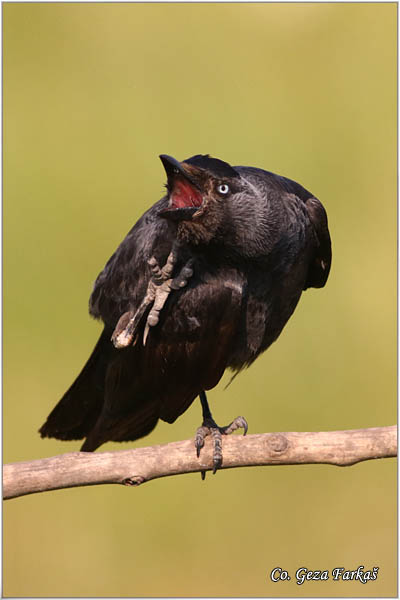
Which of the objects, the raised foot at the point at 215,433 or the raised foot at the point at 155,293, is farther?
the raised foot at the point at 155,293

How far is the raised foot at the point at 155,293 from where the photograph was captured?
12.7 ft

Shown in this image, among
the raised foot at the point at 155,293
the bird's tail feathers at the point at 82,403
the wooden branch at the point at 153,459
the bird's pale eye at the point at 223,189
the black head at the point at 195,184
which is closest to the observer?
the wooden branch at the point at 153,459

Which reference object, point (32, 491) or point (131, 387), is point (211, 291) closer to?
point (131, 387)

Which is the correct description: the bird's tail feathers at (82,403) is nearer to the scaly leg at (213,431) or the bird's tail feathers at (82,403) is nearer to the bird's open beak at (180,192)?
the scaly leg at (213,431)

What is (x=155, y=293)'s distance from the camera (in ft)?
12.9

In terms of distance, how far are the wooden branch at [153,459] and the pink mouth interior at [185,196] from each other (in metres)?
1.10

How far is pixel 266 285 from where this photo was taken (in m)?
4.04

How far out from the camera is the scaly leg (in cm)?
376

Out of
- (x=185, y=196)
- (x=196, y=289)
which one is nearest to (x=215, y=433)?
(x=196, y=289)

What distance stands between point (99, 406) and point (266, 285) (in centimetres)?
122

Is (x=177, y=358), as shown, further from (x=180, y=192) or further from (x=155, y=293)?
(x=180, y=192)

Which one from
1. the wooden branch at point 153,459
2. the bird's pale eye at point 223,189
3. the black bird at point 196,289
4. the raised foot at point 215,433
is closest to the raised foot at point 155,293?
the black bird at point 196,289

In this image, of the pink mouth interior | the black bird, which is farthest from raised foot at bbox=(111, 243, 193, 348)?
the pink mouth interior

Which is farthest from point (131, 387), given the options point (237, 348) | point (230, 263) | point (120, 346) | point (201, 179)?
point (201, 179)
